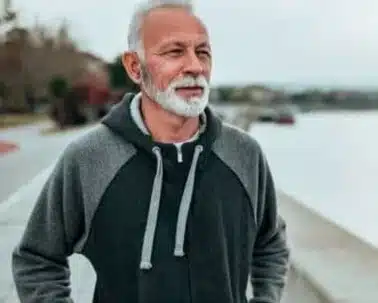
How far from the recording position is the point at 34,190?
14164 millimetres

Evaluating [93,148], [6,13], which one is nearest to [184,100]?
[93,148]

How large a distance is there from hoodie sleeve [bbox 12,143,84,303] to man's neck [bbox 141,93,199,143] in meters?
0.21

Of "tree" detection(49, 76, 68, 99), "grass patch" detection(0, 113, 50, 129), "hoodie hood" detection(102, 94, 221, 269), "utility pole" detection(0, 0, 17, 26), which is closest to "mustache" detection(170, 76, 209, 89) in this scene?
"hoodie hood" detection(102, 94, 221, 269)

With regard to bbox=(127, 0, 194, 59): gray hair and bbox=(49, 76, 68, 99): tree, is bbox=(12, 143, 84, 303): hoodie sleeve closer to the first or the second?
bbox=(127, 0, 194, 59): gray hair

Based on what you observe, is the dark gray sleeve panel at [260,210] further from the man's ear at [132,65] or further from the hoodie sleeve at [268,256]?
the man's ear at [132,65]

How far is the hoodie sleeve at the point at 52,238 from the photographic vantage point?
231 cm

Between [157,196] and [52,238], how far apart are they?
0.29 meters

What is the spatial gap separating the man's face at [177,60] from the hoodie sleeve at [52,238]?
277mm

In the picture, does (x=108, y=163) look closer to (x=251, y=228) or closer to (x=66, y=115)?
(x=251, y=228)

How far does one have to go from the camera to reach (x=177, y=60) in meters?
2.29

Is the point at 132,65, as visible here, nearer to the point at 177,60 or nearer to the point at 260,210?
the point at 177,60

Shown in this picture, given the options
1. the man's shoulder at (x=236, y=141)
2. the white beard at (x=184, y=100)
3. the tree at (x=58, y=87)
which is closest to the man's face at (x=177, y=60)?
the white beard at (x=184, y=100)

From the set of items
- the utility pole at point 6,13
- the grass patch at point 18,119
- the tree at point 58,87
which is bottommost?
the grass patch at point 18,119

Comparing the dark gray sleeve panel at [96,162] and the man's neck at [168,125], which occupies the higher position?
the man's neck at [168,125]
